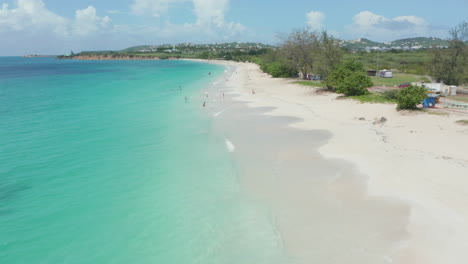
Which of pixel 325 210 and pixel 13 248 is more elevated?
pixel 325 210

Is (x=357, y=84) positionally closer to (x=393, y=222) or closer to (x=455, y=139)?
(x=455, y=139)

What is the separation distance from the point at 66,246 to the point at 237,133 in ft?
60.1

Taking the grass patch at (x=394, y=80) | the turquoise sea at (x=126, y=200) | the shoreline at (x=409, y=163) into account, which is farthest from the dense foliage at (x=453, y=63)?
the turquoise sea at (x=126, y=200)

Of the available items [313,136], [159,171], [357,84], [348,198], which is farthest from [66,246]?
[357,84]

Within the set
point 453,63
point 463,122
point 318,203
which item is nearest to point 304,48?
point 453,63

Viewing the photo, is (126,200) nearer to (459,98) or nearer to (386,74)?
(459,98)

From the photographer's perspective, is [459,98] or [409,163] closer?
[409,163]

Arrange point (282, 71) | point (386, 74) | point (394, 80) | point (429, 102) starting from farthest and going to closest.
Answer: point (282, 71), point (386, 74), point (394, 80), point (429, 102)

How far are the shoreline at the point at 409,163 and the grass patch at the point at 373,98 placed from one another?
1.45m

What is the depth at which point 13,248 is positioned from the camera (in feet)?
44.8

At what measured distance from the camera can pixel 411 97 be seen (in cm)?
3120

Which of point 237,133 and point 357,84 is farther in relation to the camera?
point 357,84

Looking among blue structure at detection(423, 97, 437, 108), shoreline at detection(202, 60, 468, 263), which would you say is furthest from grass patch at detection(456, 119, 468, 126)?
blue structure at detection(423, 97, 437, 108)

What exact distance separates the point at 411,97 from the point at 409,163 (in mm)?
14668
